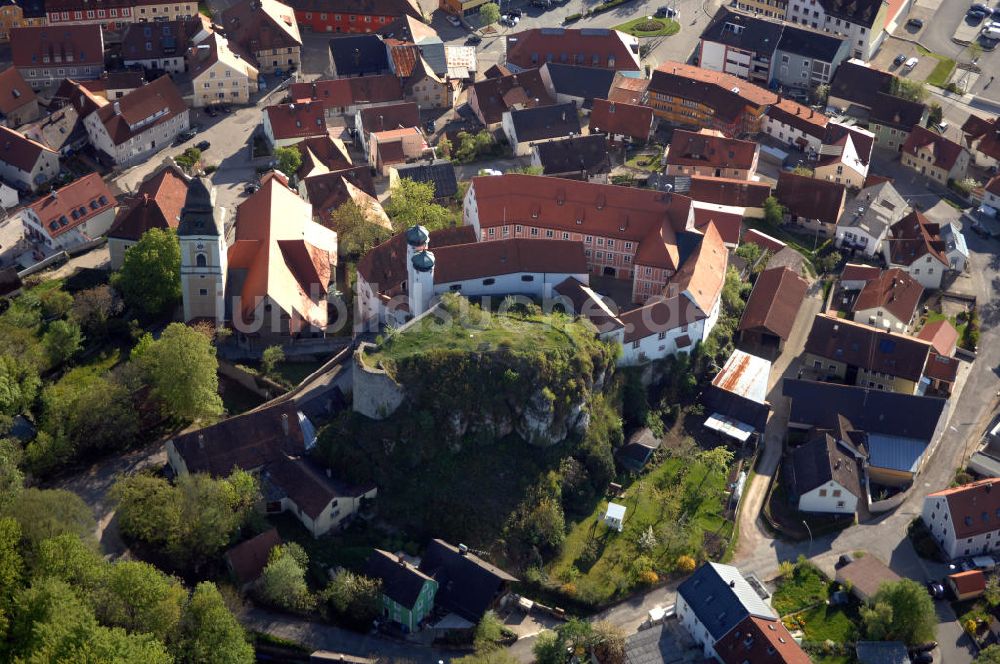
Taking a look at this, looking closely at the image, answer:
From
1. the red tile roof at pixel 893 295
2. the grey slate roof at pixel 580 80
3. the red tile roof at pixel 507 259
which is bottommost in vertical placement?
the red tile roof at pixel 893 295

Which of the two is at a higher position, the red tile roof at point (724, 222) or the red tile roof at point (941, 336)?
the red tile roof at point (724, 222)

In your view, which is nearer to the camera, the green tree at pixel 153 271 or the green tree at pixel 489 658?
the green tree at pixel 489 658

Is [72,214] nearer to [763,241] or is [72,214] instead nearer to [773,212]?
[763,241]

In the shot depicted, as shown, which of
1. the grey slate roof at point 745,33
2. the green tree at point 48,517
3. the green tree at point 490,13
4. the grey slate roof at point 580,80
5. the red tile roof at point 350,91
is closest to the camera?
the green tree at point 48,517

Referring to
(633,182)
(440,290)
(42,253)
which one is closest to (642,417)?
(440,290)

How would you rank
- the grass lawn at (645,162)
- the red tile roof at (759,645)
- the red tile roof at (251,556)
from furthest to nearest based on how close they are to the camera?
the grass lawn at (645,162) → the red tile roof at (251,556) → the red tile roof at (759,645)

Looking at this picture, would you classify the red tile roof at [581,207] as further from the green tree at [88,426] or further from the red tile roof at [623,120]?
the green tree at [88,426]

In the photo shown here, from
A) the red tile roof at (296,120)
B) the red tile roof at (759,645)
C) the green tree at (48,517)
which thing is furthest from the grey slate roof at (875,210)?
the green tree at (48,517)
